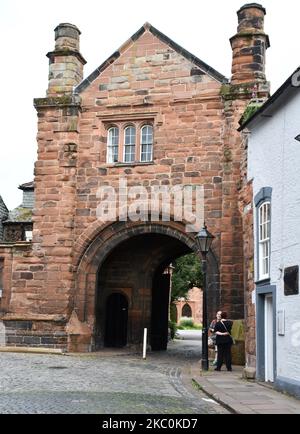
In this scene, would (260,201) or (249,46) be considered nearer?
(260,201)

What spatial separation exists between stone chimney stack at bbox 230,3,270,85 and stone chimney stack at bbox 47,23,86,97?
5.67 meters

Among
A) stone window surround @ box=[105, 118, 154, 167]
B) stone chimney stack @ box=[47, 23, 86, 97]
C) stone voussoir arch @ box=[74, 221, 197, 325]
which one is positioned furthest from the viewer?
stone chimney stack @ box=[47, 23, 86, 97]

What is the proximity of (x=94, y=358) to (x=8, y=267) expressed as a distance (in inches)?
186

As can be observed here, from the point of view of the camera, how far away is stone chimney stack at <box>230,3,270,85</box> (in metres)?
20.0

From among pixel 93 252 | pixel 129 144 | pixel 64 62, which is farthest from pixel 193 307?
pixel 64 62

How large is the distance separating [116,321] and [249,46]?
38.3 ft

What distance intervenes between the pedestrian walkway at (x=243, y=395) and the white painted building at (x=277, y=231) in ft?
1.32

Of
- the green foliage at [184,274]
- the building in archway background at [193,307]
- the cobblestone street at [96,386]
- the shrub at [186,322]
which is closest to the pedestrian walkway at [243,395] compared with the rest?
the cobblestone street at [96,386]

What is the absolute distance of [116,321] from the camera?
24594 mm

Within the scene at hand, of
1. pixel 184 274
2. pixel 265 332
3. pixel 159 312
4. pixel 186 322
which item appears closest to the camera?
pixel 265 332

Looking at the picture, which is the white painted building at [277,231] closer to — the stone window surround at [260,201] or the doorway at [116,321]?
the stone window surround at [260,201]

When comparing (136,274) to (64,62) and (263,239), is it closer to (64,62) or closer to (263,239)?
(64,62)

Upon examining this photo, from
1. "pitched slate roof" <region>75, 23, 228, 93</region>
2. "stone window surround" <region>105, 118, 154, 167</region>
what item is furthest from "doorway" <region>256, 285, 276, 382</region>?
"pitched slate roof" <region>75, 23, 228, 93</region>

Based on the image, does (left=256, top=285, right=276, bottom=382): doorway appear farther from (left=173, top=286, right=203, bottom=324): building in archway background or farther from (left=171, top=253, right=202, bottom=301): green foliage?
(left=173, top=286, right=203, bottom=324): building in archway background
